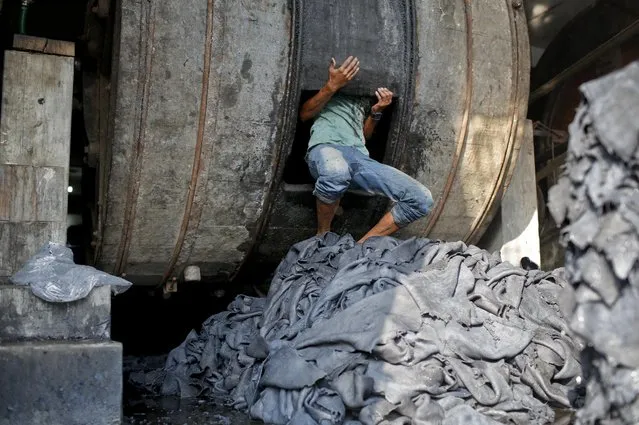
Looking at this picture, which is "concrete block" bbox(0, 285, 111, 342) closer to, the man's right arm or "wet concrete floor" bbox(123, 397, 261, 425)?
"wet concrete floor" bbox(123, 397, 261, 425)

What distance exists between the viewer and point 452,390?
3639mm

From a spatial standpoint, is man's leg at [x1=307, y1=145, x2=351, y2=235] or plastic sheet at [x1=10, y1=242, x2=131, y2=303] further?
man's leg at [x1=307, y1=145, x2=351, y2=235]

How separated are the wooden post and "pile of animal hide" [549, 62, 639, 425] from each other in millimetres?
3283

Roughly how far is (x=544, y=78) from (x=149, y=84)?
19.0ft

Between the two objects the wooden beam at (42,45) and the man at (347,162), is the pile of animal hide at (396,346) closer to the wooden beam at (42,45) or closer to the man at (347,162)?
the man at (347,162)

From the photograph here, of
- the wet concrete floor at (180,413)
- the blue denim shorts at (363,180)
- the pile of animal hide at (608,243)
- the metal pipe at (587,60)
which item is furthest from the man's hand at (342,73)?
the metal pipe at (587,60)

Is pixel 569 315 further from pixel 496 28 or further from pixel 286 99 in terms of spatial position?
pixel 496 28

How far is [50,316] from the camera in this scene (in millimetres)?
3771

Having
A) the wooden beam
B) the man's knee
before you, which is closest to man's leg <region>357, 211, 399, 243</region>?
the man's knee

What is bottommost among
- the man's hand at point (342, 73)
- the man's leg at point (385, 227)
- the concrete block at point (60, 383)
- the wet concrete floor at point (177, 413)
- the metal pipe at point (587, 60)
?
the wet concrete floor at point (177, 413)

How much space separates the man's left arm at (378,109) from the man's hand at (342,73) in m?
0.34

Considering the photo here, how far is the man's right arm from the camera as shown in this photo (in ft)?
16.7

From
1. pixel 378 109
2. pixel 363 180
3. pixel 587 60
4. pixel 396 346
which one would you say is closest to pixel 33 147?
pixel 363 180

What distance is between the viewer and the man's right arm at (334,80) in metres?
5.08
